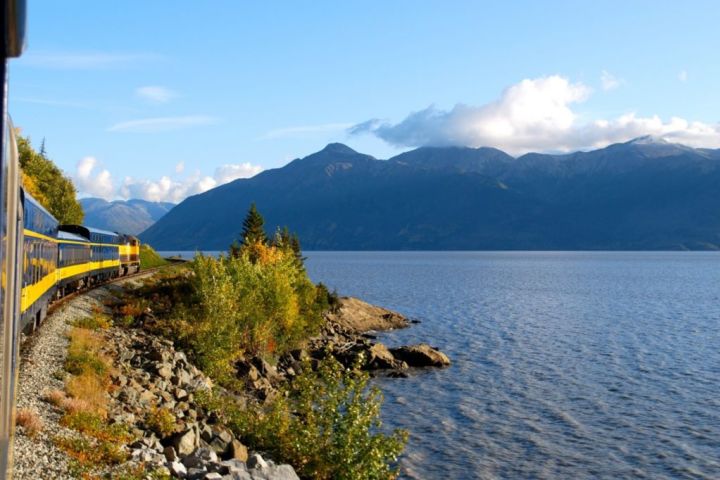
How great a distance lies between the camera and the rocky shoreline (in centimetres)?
1956

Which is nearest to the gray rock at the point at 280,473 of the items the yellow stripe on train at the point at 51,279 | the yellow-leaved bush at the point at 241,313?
the yellow stripe on train at the point at 51,279

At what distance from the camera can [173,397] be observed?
30828mm

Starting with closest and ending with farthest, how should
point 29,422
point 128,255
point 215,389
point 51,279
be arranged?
point 29,422, point 51,279, point 215,389, point 128,255

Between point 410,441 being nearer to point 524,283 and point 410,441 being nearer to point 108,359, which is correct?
point 108,359

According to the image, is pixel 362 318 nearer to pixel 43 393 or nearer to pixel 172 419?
pixel 172 419

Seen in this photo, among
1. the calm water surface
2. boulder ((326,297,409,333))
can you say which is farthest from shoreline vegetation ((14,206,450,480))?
boulder ((326,297,409,333))

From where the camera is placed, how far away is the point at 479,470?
1224 inches

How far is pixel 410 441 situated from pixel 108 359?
15.9 m

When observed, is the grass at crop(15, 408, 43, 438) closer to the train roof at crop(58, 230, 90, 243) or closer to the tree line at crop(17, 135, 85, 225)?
the train roof at crop(58, 230, 90, 243)

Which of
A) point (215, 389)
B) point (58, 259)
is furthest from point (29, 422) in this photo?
point (58, 259)

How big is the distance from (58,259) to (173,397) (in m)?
11.5

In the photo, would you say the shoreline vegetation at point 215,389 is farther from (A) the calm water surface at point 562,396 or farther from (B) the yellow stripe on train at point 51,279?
(A) the calm water surface at point 562,396

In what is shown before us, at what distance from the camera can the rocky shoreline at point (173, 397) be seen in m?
19.6

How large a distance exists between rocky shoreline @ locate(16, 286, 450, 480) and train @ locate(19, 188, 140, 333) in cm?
179
